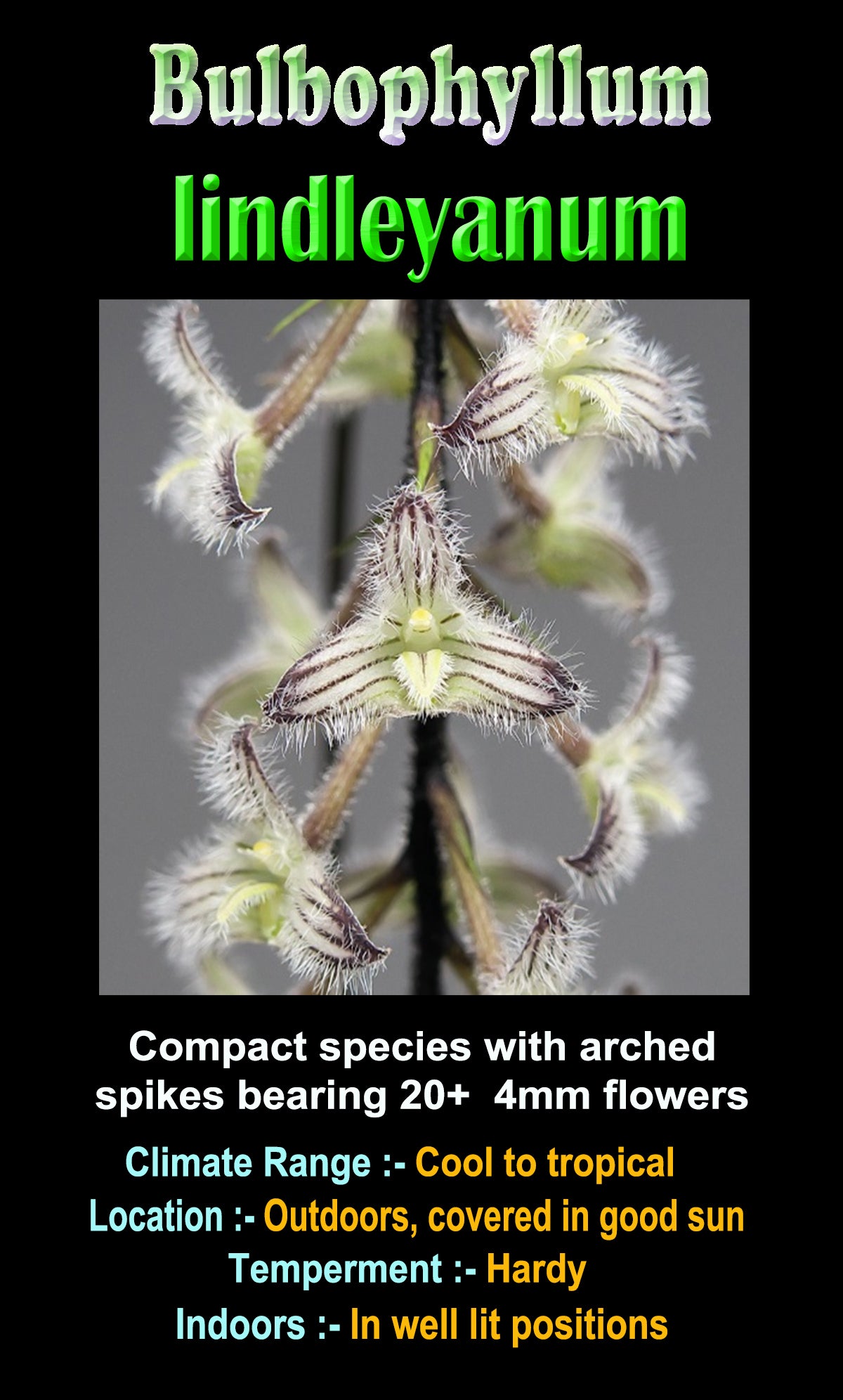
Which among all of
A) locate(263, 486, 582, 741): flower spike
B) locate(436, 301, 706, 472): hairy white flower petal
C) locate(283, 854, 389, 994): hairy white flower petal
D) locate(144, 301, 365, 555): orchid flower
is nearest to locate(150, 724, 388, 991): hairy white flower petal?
locate(283, 854, 389, 994): hairy white flower petal

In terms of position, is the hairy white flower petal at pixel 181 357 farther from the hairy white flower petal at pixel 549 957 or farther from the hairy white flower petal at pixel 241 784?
the hairy white flower petal at pixel 549 957

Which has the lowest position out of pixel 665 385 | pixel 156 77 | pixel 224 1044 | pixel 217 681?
pixel 224 1044

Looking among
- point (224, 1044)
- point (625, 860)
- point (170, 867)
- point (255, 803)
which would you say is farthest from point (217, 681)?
point (625, 860)

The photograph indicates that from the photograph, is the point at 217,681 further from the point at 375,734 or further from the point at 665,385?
the point at 665,385

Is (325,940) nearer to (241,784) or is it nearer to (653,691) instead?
(241,784)

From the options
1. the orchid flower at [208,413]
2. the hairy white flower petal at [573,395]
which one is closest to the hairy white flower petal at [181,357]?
the orchid flower at [208,413]

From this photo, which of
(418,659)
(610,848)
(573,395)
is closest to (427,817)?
(610,848)

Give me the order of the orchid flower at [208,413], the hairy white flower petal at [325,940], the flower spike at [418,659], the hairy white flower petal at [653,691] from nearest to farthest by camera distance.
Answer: the flower spike at [418,659] < the hairy white flower petal at [325,940] < the orchid flower at [208,413] < the hairy white flower petal at [653,691]
